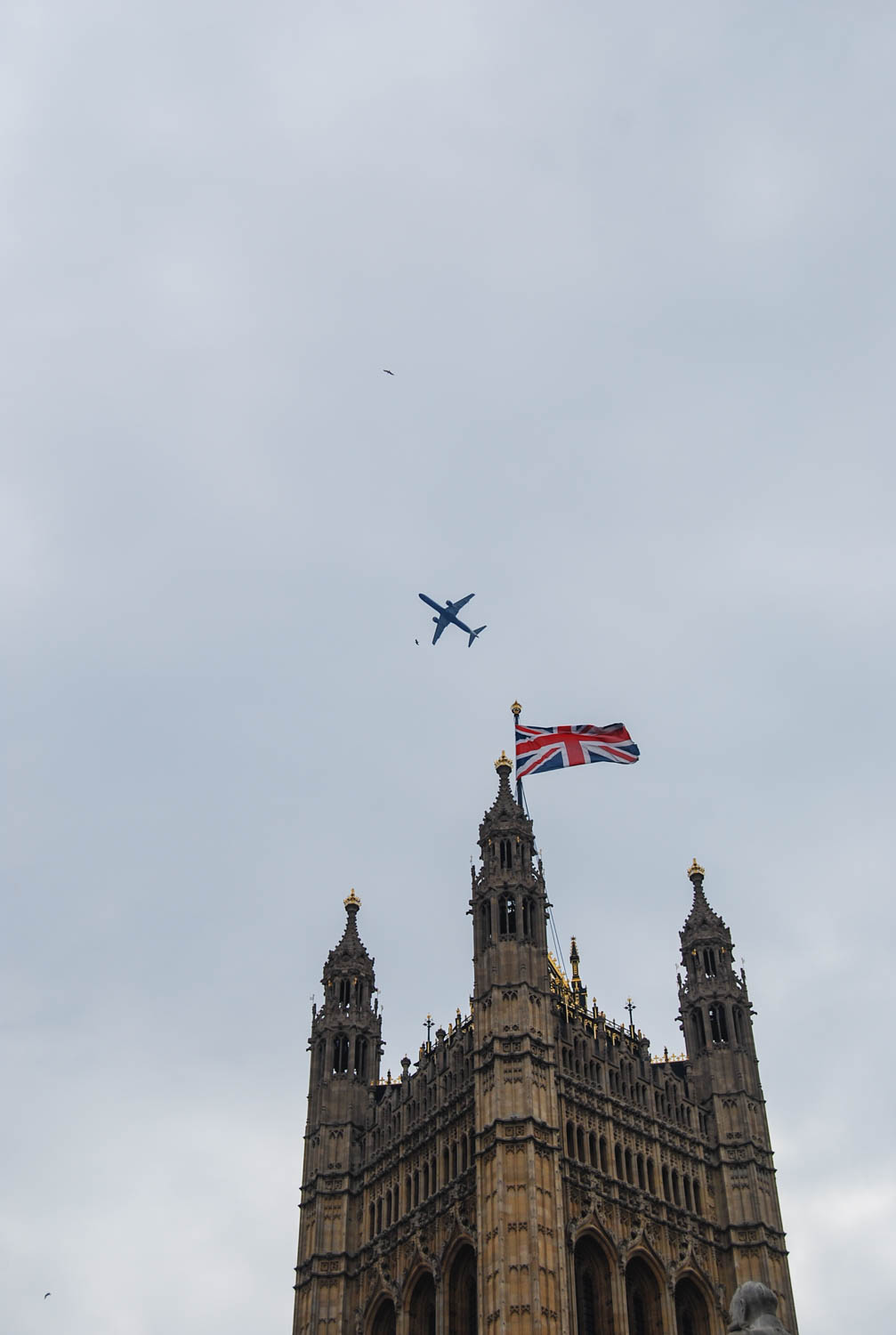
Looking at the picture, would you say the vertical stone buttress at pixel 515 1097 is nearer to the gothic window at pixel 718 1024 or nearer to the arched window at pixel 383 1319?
the arched window at pixel 383 1319

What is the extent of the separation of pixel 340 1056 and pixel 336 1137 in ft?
15.0

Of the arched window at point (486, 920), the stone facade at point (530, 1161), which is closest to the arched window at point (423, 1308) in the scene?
the stone facade at point (530, 1161)

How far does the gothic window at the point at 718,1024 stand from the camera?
76562 mm

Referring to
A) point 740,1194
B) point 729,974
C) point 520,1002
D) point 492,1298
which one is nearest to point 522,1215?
point 492,1298

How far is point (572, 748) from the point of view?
74.6 meters

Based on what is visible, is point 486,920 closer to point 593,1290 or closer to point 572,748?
point 572,748

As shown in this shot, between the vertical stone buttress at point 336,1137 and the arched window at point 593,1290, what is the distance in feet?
38.5

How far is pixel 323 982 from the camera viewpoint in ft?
271

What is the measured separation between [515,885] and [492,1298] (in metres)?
19.0

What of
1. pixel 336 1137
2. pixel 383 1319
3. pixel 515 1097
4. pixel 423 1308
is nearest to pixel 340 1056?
pixel 336 1137

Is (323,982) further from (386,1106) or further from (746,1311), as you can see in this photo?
(746,1311)

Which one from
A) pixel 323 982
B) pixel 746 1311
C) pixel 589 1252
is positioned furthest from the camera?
pixel 323 982

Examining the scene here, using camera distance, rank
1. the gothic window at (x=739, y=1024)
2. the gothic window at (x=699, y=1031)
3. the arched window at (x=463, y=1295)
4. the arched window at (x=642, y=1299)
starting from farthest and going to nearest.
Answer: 1. the gothic window at (x=699, y=1031)
2. the gothic window at (x=739, y=1024)
3. the arched window at (x=642, y=1299)
4. the arched window at (x=463, y=1295)

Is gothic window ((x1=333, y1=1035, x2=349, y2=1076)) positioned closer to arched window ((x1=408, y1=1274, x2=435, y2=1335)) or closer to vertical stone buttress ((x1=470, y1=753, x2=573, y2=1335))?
vertical stone buttress ((x1=470, y1=753, x2=573, y2=1335))
